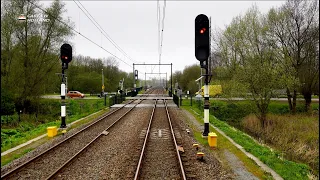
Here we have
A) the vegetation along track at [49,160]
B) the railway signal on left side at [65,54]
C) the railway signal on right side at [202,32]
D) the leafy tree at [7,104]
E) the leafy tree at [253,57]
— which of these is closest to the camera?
the vegetation along track at [49,160]

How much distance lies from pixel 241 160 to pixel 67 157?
556 cm

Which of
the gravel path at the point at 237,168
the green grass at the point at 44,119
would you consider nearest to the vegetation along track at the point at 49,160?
the gravel path at the point at 237,168

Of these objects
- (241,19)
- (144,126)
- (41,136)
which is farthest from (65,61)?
(241,19)

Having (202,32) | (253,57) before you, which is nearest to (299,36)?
(253,57)

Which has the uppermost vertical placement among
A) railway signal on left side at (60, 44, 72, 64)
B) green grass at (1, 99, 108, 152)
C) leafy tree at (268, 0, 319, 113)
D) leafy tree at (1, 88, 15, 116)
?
leafy tree at (268, 0, 319, 113)

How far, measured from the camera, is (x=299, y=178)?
8.27m

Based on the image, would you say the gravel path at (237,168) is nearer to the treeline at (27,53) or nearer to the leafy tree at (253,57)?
the leafy tree at (253,57)

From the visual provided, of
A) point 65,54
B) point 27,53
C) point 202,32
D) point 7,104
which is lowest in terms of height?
point 7,104

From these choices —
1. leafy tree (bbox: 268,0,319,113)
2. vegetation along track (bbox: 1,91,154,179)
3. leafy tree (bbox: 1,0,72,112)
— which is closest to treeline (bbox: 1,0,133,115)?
leafy tree (bbox: 1,0,72,112)

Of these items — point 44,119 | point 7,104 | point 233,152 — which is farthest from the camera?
point 44,119

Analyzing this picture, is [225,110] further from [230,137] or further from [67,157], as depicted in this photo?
[67,157]

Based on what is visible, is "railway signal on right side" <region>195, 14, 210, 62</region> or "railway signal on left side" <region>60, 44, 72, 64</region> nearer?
"railway signal on right side" <region>195, 14, 210, 62</region>

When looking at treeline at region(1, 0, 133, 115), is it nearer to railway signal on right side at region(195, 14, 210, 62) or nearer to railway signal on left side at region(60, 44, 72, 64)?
railway signal on left side at region(60, 44, 72, 64)

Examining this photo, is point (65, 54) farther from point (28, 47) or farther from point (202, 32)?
point (28, 47)
